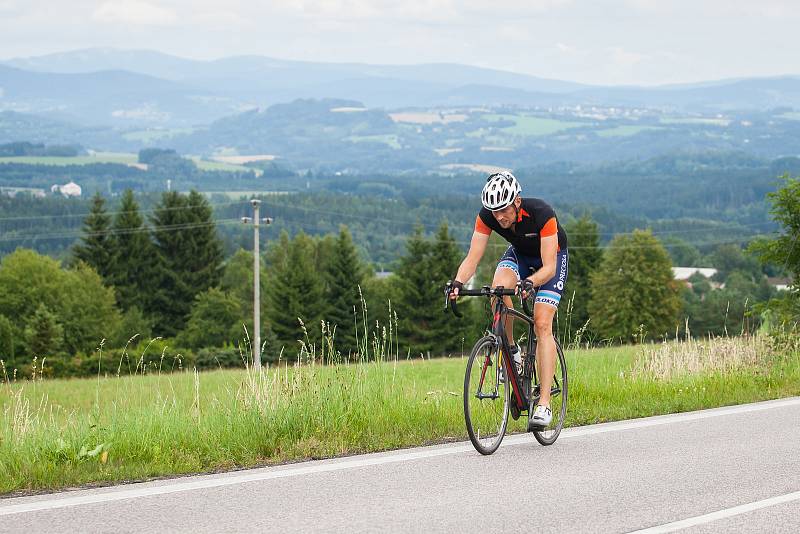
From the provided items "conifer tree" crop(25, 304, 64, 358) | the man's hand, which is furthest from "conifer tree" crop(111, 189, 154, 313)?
the man's hand

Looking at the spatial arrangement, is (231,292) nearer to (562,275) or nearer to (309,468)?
(562,275)

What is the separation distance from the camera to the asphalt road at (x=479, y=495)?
5523 millimetres

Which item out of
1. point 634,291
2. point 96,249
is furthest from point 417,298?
point 96,249

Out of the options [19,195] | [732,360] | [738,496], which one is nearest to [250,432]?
[738,496]

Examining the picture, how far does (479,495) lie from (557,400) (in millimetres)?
2340

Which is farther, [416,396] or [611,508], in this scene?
[416,396]

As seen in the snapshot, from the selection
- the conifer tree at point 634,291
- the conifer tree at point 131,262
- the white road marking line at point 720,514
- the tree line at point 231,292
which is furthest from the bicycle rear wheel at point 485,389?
the conifer tree at point 131,262

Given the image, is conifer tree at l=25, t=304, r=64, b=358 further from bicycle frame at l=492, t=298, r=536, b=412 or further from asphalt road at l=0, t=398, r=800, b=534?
asphalt road at l=0, t=398, r=800, b=534

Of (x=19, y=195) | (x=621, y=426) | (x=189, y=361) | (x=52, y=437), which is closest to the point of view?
(x=52, y=437)

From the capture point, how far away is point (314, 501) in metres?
6.00

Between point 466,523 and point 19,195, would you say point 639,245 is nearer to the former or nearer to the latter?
point 466,523

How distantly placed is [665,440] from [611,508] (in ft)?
7.69

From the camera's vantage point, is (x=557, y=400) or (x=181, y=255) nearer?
(x=557, y=400)

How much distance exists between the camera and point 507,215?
7.50 metres
